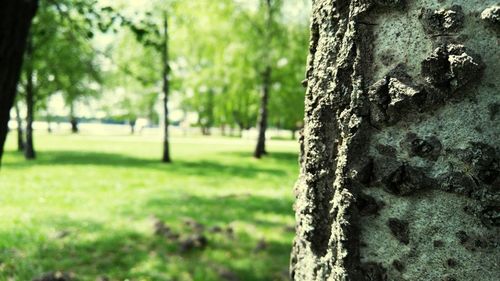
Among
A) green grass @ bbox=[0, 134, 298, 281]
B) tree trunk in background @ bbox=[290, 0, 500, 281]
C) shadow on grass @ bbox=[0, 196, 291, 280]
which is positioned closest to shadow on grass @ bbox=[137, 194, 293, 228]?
green grass @ bbox=[0, 134, 298, 281]

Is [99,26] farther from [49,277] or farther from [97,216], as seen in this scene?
[97,216]

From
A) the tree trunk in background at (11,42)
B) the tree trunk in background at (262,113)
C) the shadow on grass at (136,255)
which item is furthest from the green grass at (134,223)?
the tree trunk in background at (262,113)

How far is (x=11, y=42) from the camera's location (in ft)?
12.4

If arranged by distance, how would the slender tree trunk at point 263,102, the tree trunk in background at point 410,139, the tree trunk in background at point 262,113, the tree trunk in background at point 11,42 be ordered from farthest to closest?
the tree trunk in background at point 262,113, the slender tree trunk at point 263,102, the tree trunk in background at point 11,42, the tree trunk in background at point 410,139

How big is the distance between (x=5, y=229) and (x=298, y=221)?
7074mm

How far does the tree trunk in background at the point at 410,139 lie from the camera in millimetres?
954

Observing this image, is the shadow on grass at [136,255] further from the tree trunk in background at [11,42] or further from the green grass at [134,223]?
the tree trunk in background at [11,42]

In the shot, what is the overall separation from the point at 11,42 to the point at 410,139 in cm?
374

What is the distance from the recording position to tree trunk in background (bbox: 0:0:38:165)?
12.1ft

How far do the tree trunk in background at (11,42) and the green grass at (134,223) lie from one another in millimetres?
2264

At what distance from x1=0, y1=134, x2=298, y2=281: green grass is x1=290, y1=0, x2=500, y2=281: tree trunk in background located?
4.35 m

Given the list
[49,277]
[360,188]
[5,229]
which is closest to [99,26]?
[49,277]

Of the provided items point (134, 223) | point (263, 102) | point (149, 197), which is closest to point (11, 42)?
point (134, 223)

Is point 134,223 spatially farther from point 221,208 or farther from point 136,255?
point 221,208
